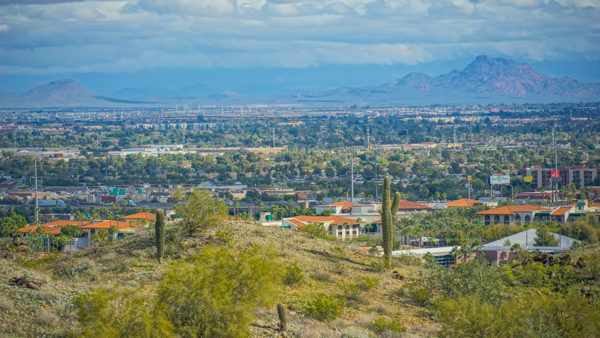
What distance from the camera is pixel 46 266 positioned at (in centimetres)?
3023

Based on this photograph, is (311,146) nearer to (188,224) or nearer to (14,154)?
(14,154)

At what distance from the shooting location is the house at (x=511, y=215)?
64.6m

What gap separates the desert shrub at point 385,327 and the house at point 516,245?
18.0 meters

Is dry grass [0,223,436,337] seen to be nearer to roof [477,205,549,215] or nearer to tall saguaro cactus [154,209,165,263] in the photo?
tall saguaro cactus [154,209,165,263]

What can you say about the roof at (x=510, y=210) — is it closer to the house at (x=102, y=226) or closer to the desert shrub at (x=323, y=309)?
the house at (x=102, y=226)

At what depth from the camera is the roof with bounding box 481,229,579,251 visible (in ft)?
157

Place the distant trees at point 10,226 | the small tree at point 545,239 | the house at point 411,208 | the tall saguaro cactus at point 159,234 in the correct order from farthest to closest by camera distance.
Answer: the house at point 411,208
the distant trees at point 10,226
the small tree at point 545,239
the tall saguaro cactus at point 159,234

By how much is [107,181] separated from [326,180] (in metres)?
17.7

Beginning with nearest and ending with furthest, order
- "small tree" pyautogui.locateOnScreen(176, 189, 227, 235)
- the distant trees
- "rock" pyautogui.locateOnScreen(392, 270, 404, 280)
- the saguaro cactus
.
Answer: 1. the saguaro cactus
2. "small tree" pyautogui.locateOnScreen(176, 189, 227, 235)
3. "rock" pyautogui.locateOnScreen(392, 270, 404, 280)
4. the distant trees

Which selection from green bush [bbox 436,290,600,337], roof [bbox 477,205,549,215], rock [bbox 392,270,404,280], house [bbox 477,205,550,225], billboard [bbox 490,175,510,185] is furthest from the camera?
billboard [bbox 490,175,510,185]

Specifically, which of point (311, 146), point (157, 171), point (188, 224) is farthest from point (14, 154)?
point (188, 224)

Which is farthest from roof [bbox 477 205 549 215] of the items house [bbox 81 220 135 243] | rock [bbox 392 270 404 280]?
rock [bbox 392 270 404 280]

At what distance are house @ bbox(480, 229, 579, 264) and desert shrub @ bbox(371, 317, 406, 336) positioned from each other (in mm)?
17996

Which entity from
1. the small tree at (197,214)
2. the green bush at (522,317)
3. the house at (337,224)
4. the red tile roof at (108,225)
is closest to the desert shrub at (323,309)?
the green bush at (522,317)
